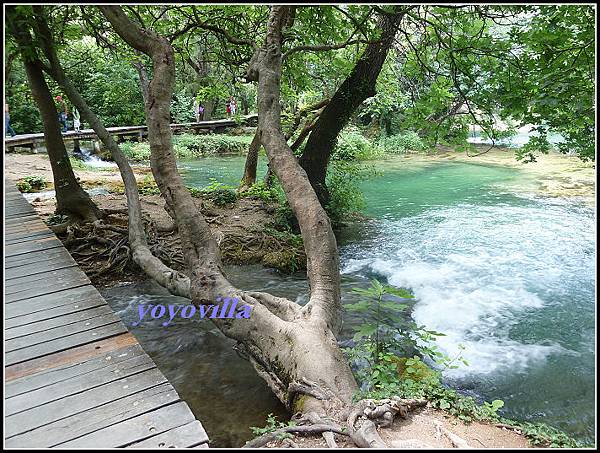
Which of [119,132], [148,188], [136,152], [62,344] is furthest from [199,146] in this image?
[62,344]

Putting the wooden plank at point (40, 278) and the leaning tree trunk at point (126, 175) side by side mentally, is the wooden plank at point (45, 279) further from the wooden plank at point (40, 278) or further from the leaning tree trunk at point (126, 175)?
the leaning tree trunk at point (126, 175)

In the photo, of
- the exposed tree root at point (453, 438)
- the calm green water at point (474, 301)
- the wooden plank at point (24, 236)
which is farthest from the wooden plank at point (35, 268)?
the exposed tree root at point (453, 438)

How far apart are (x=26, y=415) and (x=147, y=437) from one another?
730 mm

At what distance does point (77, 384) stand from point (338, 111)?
7.30 meters

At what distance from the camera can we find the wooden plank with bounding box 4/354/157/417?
261 cm

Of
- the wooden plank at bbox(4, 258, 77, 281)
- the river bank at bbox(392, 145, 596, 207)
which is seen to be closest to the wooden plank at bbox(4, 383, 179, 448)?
the wooden plank at bbox(4, 258, 77, 281)

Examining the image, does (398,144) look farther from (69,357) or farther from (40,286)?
(69,357)

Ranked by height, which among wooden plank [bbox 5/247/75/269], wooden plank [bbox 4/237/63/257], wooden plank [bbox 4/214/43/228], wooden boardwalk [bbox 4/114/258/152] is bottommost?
wooden plank [bbox 5/247/75/269]

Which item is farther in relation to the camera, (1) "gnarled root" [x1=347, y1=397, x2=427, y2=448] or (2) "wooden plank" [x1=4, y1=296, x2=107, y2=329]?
(2) "wooden plank" [x1=4, y1=296, x2=107, y2=329]

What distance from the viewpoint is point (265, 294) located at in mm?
4219

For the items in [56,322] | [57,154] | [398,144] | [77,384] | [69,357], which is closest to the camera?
[77,384]

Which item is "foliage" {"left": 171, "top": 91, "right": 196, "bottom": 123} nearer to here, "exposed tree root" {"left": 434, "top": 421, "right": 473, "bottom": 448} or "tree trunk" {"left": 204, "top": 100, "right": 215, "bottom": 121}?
"tree trunk" {"left": 204, "top": 100, "right": 215, "bottom": 121}

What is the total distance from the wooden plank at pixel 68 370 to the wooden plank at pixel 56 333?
38 cm

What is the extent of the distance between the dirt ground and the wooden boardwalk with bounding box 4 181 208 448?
0.61 metres
